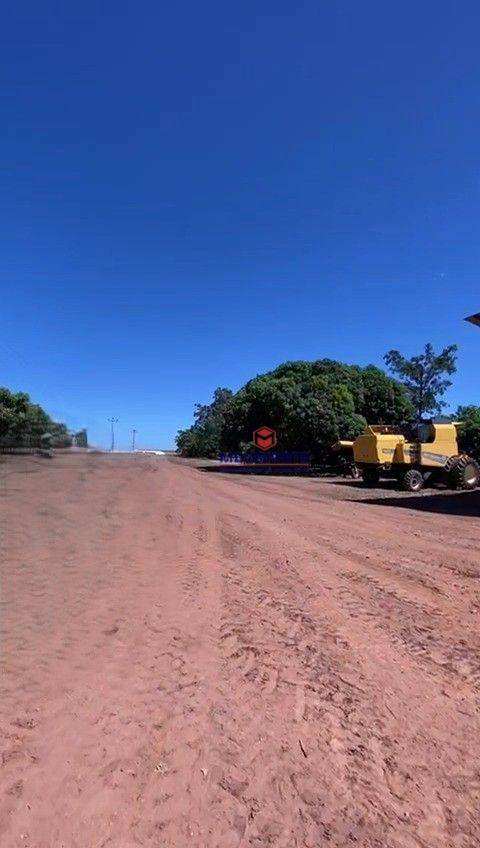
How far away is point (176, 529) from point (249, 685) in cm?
524

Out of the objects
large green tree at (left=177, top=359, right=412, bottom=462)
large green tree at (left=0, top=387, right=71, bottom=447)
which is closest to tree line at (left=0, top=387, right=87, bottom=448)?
large green tree at (left=0, top=387, right=71, bottom=447)

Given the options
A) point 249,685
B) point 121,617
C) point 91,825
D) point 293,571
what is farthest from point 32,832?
point 293,571

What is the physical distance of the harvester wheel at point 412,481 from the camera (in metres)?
18.4

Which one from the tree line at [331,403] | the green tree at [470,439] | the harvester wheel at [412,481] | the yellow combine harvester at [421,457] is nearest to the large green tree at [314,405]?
the tree line at [331,403]

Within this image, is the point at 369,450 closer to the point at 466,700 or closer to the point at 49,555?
the point at 49,555

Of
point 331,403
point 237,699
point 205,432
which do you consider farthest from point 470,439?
point 205,432

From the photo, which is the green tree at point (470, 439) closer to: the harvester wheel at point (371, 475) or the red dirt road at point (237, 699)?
the harvester wheel at point (371, 475)

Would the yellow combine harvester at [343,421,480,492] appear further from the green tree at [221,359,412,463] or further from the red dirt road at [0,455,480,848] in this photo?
the red dirt road at [0,455,480,848]

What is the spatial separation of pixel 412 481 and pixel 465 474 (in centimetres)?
206

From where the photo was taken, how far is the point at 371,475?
66.0 ft

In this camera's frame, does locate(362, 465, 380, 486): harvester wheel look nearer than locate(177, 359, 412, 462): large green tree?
Yes

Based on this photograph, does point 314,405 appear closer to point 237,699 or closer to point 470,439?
point 470,439

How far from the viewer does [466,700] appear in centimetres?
291

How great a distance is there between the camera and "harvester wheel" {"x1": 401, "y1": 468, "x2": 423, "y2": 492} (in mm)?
18422
